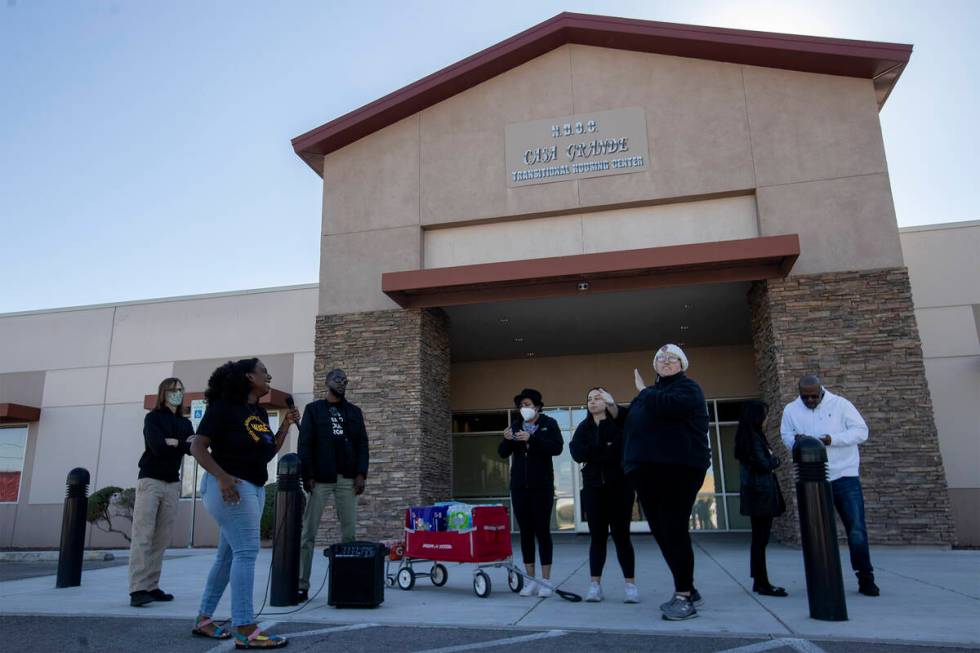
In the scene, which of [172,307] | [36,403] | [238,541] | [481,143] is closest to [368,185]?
[481,143]

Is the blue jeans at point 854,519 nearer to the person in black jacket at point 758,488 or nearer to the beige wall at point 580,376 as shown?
the person in black jacket at point 758,488

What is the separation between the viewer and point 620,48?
43.3 feet

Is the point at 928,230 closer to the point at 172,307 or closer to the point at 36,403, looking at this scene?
the point at 172,307

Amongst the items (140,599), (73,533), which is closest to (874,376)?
(140,599)

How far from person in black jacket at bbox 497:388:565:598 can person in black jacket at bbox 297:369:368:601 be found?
4.70ft

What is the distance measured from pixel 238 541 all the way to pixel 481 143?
33.5ft

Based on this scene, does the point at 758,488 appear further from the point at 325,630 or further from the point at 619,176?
the point at 619,176

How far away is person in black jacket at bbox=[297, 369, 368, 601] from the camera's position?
6.49 metres

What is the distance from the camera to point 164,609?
5.96 metres

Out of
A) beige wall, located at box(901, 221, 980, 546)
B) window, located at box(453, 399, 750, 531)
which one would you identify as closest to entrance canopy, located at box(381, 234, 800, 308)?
beige wall, located at box(901, 221, 980, 546)

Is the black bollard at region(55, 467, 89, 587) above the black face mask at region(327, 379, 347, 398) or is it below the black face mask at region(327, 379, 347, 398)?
below

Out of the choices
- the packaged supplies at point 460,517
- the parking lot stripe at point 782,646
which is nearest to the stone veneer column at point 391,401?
the packaged supplies at point 460,517

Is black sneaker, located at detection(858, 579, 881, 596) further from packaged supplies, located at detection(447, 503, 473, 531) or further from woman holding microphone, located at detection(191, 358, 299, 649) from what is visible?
woman holding microphone, located at detection(191, 358, 299, 649)

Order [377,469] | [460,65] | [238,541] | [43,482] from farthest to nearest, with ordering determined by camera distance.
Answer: [43,482]
[460,65]
[377,469]
[238,541]
